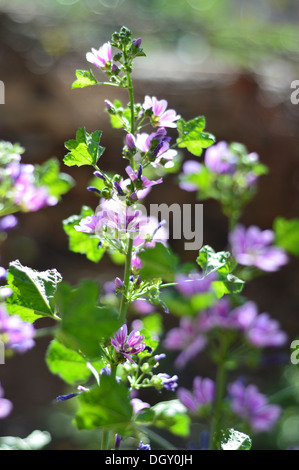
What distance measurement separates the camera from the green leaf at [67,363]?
79cm

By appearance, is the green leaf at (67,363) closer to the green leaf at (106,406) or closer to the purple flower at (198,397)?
the green leaf at (106,406)

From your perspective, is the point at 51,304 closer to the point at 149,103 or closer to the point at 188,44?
the point at 149,103

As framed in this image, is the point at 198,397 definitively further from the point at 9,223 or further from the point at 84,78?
the point at 84,78

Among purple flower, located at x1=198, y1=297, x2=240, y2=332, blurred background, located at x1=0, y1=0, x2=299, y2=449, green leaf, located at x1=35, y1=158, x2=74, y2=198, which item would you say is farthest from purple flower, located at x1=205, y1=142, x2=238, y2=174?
blurred background, located at x1=0, y1=0, x2=299, y2=449

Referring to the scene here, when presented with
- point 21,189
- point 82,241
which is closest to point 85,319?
point 82,241

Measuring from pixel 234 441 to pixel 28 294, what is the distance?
0.34 m

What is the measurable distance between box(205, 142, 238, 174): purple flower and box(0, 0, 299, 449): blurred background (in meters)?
1.42

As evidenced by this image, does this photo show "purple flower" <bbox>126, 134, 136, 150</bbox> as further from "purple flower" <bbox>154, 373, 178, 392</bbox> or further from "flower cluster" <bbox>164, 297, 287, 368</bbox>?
"flower cluster" <bbox>164, 297, 287, 368</bbox>

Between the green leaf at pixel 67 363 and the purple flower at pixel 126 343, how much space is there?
120 mm

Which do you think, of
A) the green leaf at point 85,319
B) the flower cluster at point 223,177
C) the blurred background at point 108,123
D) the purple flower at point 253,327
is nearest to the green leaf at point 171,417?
the green leaf at point 85,319

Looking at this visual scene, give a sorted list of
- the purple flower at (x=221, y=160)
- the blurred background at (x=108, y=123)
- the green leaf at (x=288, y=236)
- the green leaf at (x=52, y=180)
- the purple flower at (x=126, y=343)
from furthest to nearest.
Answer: the blurred background at (x=108, y=123)
the purple flower at (x=221, y=160)
the green leaf at (x=288, y=236)
the green leaf at (x=52, y=180)
the purple flower at (x=126, y=343)

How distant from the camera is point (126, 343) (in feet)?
2.23
